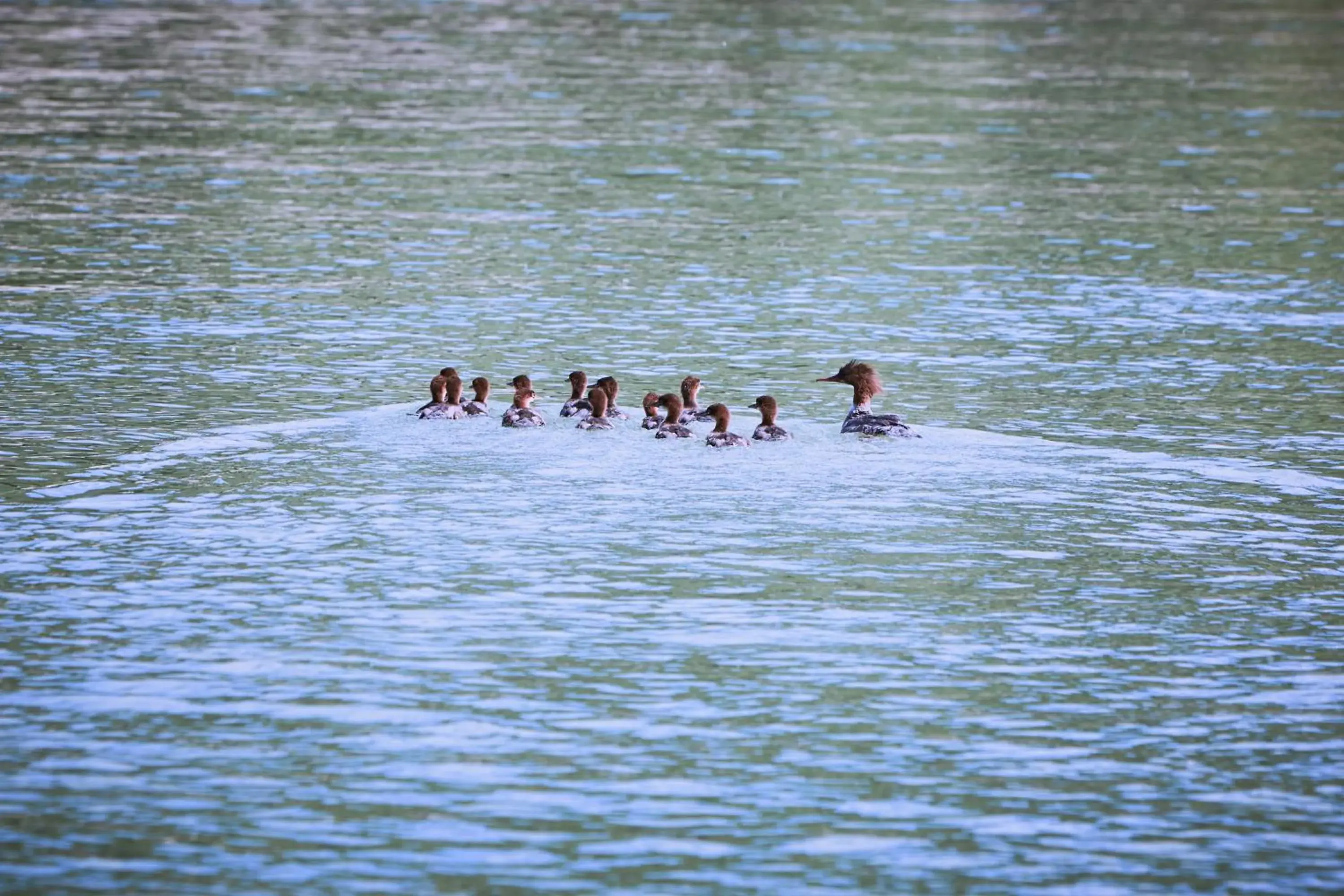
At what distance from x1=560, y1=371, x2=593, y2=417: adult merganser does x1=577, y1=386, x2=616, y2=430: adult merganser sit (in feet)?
0.78

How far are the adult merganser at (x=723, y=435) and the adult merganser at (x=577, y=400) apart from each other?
148 centimetres

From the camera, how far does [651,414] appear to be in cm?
2047

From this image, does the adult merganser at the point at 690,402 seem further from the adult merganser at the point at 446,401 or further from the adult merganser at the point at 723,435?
the adult merganser at the point at 446,401

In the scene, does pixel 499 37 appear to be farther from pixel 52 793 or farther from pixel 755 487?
pixel 52 793

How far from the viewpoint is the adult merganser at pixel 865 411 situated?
19.8 m

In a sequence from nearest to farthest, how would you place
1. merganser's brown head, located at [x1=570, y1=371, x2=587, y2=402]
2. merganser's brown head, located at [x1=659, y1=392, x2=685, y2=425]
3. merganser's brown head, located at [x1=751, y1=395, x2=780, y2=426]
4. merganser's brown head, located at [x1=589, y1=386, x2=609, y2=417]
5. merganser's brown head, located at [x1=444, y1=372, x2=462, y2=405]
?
merganser's brown head, located at [x1=659, y1=392, x2=685, y2=425] < merganser's brown head, located at [x1=589, y1=386, x2=609, y2=417] < merganser's brown head, located at [x1=751, y1=395, x2=780, y2=426] < merganser's brown head, located at [x1=444, y1=372, x2=462, y2=405] < merganser's brown head, located at [x1=570, y1=371, x2=587, y2=402]

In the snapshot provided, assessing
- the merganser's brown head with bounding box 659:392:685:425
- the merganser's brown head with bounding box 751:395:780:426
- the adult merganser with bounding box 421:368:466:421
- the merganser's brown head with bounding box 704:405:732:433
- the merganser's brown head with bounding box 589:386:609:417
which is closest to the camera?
the merganser's brown head with bounding box 704:405:732:433

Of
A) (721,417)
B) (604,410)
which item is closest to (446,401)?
(604,410)

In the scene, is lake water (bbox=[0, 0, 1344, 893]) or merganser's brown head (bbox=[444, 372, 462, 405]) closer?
lake water (bbox=[0, 0, 1344, 893])

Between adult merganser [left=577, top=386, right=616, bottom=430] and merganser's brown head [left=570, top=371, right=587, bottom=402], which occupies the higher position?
merganser's brown head [left=570, top=371, right=587, bottom=402]

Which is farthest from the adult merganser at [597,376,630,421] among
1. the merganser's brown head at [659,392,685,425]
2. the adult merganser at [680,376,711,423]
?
the adult merganser at [680,376,711,423]

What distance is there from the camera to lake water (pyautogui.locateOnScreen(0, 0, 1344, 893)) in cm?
1154

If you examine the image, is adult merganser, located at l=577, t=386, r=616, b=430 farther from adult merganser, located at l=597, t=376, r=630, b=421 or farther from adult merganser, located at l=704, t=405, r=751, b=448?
adult merganser, located at l=704, t=405, r=751, b=448

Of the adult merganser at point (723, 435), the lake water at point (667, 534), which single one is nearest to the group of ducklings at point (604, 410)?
the adult merganser at point (723, 435)
